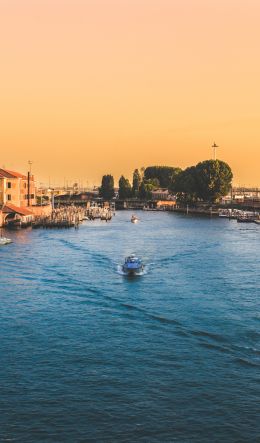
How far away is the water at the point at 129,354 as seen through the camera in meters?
33.6

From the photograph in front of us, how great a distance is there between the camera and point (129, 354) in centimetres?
4497

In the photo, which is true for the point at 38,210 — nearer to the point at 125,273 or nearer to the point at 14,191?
the point at 14,191

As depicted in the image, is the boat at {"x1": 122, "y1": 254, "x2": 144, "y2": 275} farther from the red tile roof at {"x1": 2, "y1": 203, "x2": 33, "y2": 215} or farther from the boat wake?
the red tile roof at {"x1": 2, "y1": 203, "x2": 33, "y2": 215}

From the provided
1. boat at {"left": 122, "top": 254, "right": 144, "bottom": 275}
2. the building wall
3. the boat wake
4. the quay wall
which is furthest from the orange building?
boat at {"left": 122, "top": 254, "right": 144, "bottom": 275}

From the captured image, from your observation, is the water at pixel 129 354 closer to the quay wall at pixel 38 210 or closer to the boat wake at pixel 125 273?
the boat wake at pixel 125 273

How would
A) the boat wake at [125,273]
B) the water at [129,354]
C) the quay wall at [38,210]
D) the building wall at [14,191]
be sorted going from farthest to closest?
the quay wall at [38,210] < the building wall at [14,191] < the boat wake at [125,273] < the water at [129,354]

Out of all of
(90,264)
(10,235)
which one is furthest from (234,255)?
(10,235)

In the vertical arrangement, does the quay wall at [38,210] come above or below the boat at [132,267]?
above

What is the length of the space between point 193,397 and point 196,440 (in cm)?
560

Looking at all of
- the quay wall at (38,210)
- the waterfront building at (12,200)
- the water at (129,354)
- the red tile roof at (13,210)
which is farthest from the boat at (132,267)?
the quay wall at (38,210)

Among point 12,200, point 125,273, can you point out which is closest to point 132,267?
point 125,273

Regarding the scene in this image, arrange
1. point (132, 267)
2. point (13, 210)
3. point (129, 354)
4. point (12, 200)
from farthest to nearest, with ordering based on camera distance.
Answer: point (12, 200), point (13, 210), point (132, 267), point (129, 354)

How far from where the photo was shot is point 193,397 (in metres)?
37.1

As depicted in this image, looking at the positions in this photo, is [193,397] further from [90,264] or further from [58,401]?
[90,264]
